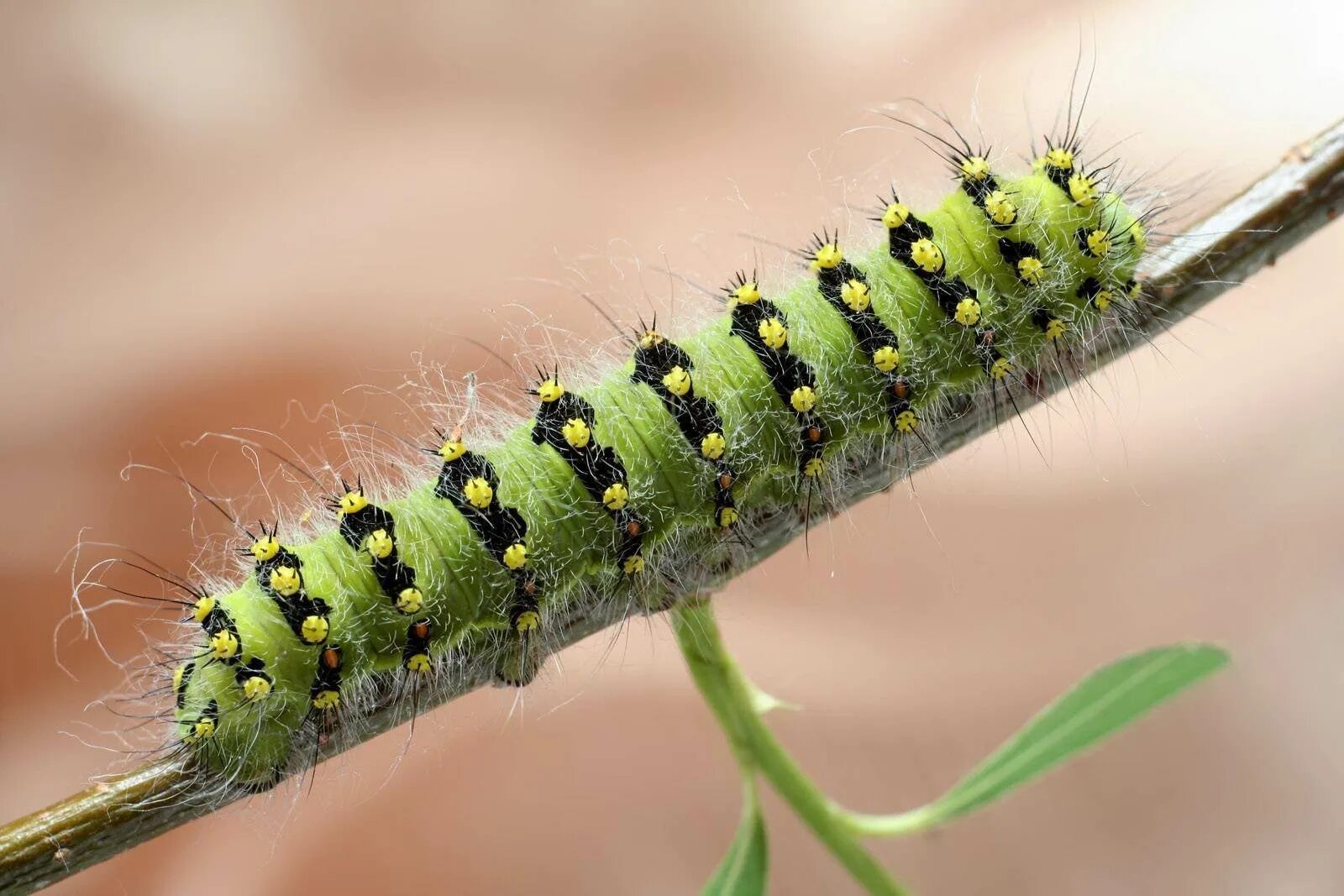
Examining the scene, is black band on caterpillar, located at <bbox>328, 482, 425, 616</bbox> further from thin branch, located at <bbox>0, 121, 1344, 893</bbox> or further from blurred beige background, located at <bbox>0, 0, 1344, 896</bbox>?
blurred beige background, located at <bbox>0, 0, 1344, 896</bbox>

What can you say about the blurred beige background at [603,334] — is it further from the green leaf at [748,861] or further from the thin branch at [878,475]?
the green leaf at [748,861]

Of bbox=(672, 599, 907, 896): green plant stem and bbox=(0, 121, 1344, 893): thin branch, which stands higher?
bbox=(0, 121, 1344, 893): thin branch

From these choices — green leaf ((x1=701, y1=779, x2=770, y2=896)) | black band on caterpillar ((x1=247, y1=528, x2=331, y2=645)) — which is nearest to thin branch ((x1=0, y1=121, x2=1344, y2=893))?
black band on caterpillar ((x1=247, y1=528, x2=331, y2=645))

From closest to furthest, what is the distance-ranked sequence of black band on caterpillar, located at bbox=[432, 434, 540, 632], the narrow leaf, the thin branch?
the thin branch → the narrow leaf → black band on caterpillar, located at bbox=[432, 434, 540, 632]

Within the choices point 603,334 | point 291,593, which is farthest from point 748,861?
point 603,334

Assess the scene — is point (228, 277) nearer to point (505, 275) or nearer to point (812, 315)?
point (505, 275)

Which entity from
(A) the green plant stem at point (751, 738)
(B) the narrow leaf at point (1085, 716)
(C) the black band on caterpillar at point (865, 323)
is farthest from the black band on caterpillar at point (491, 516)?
(B) the narrow leaf at point (1085, 716)

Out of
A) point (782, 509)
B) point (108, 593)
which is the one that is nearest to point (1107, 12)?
point (782, 509)
